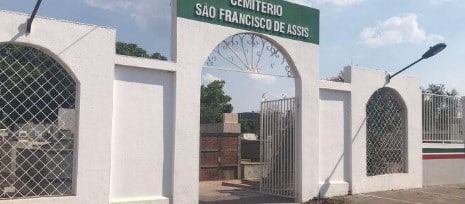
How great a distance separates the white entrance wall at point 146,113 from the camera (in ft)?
24.1

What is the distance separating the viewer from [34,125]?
23.3ft

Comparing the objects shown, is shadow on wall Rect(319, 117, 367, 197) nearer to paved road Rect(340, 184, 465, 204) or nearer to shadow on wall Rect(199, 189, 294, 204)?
paved road Rect(340, 184, 465, 204)

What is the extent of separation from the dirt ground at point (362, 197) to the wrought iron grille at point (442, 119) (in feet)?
4.99

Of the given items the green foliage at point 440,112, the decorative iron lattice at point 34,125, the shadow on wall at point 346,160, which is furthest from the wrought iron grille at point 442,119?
the decorative iron lattice at point 34,125

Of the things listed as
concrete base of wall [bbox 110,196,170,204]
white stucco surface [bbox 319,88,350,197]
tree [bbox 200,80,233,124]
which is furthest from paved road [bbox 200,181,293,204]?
tree [bbox 200,80,233,124]

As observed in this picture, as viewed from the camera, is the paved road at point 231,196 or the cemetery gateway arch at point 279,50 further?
the paved road at point 231,196

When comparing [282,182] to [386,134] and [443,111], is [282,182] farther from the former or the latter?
[443,111]

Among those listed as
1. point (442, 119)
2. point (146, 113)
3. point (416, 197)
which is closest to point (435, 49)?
point (416, 197)

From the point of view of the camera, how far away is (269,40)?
9906mm

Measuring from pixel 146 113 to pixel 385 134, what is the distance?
22.1ft

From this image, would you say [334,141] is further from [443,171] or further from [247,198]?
[443,171]

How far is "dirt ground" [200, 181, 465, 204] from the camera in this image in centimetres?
1031

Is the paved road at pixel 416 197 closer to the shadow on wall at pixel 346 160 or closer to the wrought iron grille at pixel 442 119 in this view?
the shadow on wall at pixel 346 160

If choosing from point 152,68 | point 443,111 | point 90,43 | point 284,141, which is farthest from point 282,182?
point 443,111
